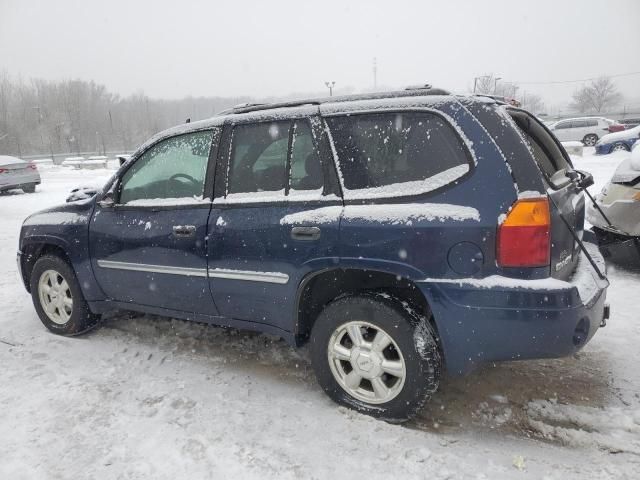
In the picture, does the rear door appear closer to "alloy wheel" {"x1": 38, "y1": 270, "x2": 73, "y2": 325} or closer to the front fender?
the front fender

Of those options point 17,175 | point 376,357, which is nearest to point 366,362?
point 376,357

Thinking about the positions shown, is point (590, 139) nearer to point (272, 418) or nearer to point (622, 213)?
point (622, 213)

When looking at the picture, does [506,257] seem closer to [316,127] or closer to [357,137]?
[357,137]

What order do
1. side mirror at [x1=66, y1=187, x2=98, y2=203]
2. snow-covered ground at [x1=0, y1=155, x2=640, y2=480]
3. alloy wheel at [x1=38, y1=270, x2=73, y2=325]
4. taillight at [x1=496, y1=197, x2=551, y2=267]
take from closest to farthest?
taillight at [x1=496, y1=197, x2=551, y2=267] < snow-covered ground at [x1=0, y1=155, x2=640, y2=480] < alloy wheel at [x1=38, y1=270, x2=73, y2=325] < side mirror at [x1=66, y1=187, x2=98, y2=203]

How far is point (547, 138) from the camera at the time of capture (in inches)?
135

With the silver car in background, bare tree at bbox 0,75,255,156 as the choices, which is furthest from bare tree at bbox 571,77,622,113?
the silver car in background

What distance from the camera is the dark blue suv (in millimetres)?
2385

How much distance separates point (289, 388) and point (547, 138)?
252cm

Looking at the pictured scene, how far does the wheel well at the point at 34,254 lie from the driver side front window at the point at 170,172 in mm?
911

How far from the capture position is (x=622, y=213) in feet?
16.1

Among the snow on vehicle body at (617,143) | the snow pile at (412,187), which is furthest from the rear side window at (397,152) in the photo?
the snow on vehicle body at (617,143)

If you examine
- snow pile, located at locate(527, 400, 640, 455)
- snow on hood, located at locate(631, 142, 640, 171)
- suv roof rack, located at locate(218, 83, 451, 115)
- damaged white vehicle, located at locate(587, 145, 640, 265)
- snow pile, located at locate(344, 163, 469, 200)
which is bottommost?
snow pile, located at locate(527, 400, 640, 455)

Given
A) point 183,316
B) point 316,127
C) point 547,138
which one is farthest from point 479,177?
point 183,316

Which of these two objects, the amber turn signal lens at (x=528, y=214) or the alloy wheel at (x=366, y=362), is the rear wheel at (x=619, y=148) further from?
the alloy wheel at (x=366, y=362)
